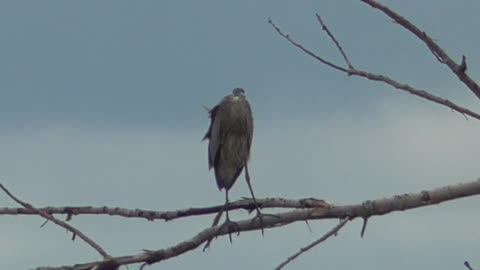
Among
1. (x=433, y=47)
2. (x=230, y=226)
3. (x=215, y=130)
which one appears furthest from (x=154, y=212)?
(x=215, y=130)

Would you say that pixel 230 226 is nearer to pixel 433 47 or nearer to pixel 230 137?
pixel 433 47

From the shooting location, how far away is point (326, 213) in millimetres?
4309

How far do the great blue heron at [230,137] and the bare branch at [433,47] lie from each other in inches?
145

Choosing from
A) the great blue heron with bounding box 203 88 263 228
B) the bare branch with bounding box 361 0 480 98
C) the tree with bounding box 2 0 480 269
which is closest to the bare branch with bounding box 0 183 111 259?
the tree with bounding box 2 0 480 269

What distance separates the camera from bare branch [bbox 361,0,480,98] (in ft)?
10.7

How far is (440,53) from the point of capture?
341cm

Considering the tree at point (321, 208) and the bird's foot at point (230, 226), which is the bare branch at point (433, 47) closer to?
the tree at point (321, 208)

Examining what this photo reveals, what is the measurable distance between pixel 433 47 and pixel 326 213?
44.7 inches

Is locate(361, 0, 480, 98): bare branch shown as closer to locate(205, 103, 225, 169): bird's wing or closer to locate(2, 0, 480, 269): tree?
locate(2, 0, 480, 269): tree

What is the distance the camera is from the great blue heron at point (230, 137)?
7.21 m

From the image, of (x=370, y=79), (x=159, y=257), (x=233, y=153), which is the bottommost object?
(x=159, y=257)

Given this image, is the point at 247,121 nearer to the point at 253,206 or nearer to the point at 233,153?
the point at 233,153

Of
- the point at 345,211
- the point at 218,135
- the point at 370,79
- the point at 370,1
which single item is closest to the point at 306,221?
the point at 345,211

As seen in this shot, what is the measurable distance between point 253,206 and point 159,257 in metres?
1.12
